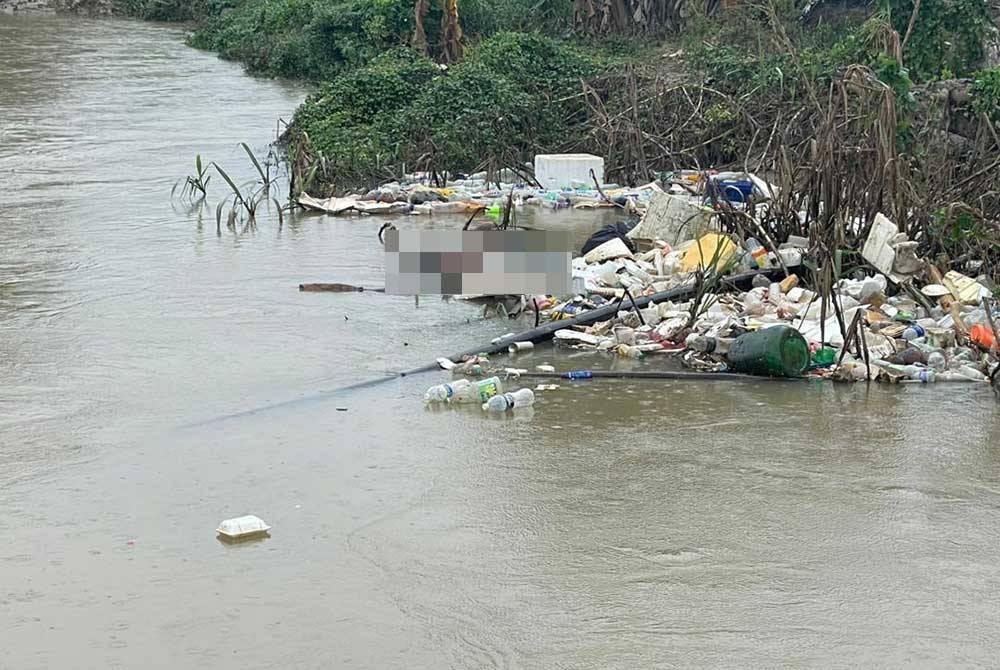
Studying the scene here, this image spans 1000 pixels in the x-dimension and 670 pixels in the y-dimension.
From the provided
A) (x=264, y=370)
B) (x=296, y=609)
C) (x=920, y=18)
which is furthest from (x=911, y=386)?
(x=920, y=18)

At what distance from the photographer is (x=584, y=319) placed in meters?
7.73

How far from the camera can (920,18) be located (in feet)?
48.1

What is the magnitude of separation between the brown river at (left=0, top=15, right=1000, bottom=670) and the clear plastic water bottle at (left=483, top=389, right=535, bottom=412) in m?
0.10

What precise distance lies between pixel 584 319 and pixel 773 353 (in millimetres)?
1323

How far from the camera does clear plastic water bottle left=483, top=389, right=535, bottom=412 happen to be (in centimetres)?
636

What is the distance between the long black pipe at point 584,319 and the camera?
7.29 metres

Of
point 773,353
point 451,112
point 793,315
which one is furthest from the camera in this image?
point 451,112

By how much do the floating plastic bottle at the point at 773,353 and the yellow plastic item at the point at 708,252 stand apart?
3.61 ft

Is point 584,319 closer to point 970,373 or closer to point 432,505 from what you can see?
point 970,373

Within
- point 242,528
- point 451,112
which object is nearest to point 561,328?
point 242,528

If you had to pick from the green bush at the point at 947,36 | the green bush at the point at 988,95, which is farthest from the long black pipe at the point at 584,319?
the green bush at the point at 947,36

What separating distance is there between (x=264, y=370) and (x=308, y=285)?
6.38ft

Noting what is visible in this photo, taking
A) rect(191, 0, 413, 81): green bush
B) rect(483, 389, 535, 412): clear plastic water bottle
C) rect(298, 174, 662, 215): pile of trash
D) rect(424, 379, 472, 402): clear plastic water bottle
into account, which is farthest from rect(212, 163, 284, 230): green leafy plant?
rect(191, 0, 413, 81): green bush

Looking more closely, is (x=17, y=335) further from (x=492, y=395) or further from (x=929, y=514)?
(x=929, y=514)
